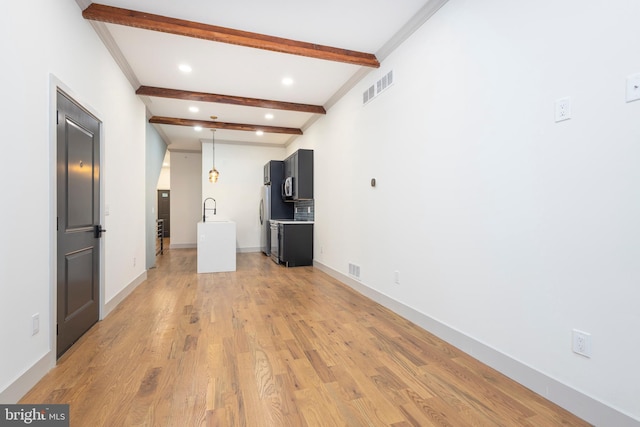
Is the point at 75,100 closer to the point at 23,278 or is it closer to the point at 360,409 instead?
the point at 23,278

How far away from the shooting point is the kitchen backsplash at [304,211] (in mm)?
6328

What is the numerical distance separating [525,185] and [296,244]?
4515mm

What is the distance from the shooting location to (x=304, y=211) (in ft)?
22.0

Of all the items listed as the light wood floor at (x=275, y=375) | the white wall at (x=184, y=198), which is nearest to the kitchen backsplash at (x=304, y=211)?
the light wood floor at (x=275, y=375)

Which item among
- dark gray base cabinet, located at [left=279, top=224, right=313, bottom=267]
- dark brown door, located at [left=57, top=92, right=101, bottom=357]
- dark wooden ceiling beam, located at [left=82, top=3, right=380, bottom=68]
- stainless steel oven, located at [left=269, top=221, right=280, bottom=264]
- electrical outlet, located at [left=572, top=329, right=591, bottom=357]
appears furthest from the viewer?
stainless steel oven, located at [left=269, top=221, right=280, bottom=264]

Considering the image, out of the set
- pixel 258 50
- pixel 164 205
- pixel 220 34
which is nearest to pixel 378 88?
pixel 258 50

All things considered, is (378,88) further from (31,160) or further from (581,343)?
(31,160)

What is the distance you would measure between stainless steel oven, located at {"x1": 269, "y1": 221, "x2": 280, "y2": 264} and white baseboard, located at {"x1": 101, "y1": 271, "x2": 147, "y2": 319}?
8.25 ft

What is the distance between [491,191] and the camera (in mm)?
2158

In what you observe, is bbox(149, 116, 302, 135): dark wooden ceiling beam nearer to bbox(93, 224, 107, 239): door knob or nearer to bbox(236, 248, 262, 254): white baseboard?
bbox(236, 248, 262, 254): white baseboard

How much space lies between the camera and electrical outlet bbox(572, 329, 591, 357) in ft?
5.20

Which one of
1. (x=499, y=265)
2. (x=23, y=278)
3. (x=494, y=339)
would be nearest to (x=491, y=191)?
(x=499, y=265)

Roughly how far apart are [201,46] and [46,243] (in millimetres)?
2617

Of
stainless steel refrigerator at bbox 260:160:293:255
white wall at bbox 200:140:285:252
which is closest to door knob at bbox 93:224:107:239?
stainless steel refrigerator at bbox 260:160:293:255
